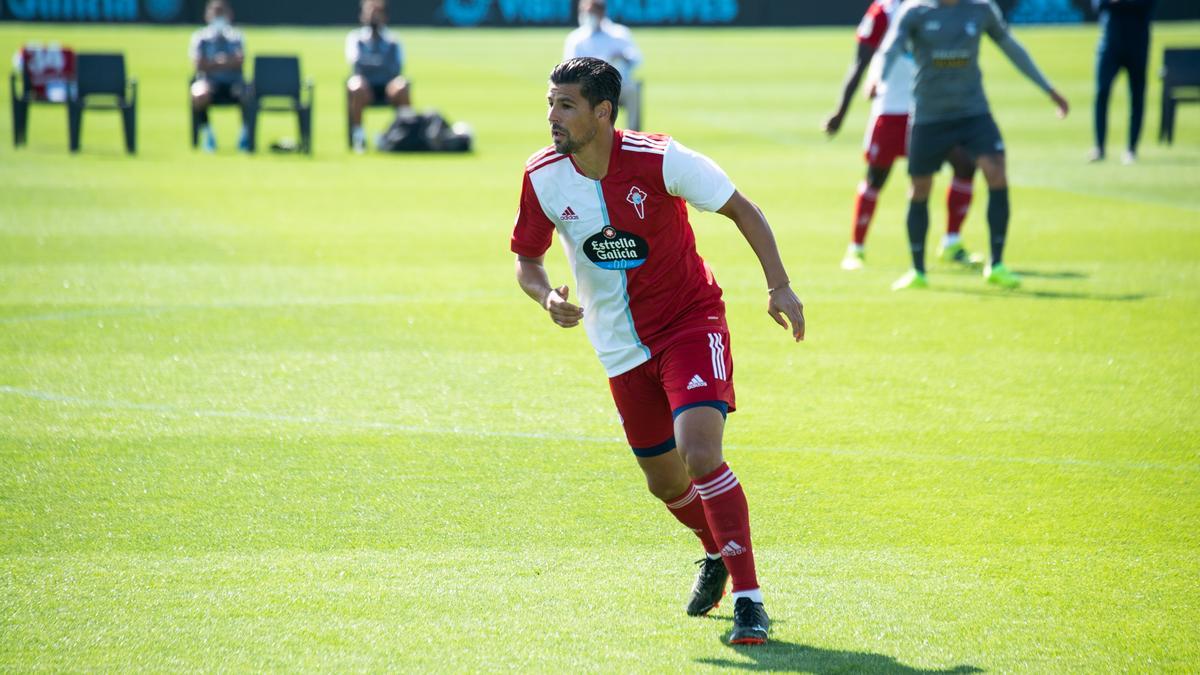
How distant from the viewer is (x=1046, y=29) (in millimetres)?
44594

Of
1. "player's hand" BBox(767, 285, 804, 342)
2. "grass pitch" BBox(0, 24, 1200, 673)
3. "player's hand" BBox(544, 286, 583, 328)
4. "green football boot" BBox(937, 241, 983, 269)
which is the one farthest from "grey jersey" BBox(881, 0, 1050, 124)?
"player's hand" BBox(544, 286, 583, 328)

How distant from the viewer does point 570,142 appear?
17.0 feet

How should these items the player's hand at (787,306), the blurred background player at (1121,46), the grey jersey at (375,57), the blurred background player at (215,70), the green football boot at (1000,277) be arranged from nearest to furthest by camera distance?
the player's hand at (787,306)
the green football boot at (1000,277)
the blurred background player at (1121,46)
the blurred background player at (215,70)
the grey jersey at (375,57)

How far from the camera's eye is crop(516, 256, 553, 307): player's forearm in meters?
5.38

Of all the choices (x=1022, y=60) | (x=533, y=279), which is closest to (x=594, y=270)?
(x=533, y=279)

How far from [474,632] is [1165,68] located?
2040cm

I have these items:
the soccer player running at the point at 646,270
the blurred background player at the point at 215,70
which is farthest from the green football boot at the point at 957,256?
the blurred background player at the point at 215,70

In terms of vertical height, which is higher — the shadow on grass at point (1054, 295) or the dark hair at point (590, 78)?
the dark hair at point (590, 78)

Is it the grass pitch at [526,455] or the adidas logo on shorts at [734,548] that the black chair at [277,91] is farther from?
the adidas logo on shorts at [734,548]

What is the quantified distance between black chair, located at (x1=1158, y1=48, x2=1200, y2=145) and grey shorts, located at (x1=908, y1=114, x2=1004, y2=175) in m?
12.3

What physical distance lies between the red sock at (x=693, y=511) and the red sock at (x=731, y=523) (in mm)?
467

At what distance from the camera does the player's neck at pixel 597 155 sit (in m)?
5.24

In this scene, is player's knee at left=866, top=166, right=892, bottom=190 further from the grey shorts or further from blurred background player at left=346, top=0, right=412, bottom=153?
blurred background player at left=346, top=0, right=412, bottom=153

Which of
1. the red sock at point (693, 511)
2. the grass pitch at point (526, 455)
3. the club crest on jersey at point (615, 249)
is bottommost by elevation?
the grass pitch at point (526, 455)
